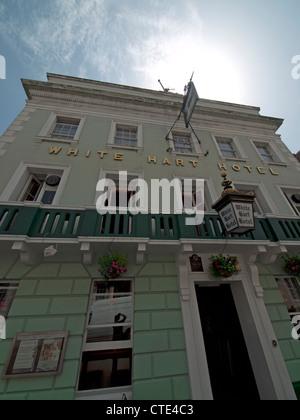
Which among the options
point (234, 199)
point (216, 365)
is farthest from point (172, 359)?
point (234, 199)

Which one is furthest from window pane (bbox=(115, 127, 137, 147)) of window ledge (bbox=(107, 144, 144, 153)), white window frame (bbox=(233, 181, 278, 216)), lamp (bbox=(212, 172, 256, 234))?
lamp (bbox=(212, 172, 256, 234))

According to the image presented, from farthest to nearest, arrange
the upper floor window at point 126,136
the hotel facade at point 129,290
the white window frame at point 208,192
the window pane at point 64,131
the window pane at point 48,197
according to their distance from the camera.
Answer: the upper floor window at point 126,136 < the window pane at point 64,131 < the white window frame at point 208,192 < the window pane at point 48,197 < the hotel facade at point 129,290

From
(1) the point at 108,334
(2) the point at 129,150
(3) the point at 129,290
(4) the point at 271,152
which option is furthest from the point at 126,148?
(4) the point at 271,152

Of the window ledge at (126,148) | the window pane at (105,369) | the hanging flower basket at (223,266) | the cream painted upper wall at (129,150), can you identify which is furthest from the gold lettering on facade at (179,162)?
the window pane at (105,369)

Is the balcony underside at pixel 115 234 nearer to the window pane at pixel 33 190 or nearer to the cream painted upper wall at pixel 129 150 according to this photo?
the cream painted upper wall at pixel 129 150

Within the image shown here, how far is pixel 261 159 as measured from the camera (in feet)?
28.2

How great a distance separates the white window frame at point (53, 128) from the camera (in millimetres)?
6953

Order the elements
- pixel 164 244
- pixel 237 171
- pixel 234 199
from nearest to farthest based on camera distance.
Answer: pixel 234 199 → pixel 164 244 → pixel 237 171

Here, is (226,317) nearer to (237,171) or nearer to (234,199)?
(234,199)

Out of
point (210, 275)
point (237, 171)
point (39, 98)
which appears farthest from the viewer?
point (39, 98)

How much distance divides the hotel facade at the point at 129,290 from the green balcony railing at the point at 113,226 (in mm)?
37

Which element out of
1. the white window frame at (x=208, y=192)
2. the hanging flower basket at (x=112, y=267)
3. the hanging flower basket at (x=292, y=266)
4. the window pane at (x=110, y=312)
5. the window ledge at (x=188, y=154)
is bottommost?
the window pane at (x=110, y=312)

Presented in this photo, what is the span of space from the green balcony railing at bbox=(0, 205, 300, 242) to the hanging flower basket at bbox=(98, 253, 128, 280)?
0.65 meters
